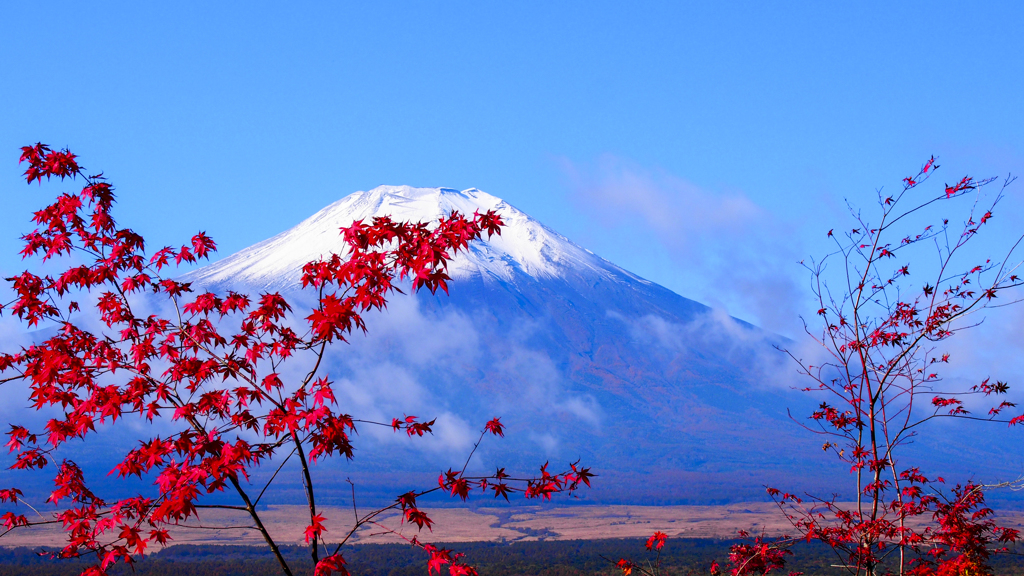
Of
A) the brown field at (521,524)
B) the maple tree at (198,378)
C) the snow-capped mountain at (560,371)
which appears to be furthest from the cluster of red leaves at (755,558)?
the snow-capped mountain at (560,371)

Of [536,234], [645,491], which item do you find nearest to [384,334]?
[536,234]

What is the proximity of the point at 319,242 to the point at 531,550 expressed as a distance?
125 meters

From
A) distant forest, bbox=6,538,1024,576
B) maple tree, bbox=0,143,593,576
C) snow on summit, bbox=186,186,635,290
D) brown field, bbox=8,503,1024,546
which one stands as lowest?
brown field, bbox=8,503,1024,546

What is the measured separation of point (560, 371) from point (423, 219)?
4317cm

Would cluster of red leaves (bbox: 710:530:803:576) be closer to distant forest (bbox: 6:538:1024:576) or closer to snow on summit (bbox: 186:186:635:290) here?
distant forest (bbox: 6:538:1024:576)

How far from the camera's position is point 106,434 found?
111438 millimetres

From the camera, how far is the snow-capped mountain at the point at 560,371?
107250 mm

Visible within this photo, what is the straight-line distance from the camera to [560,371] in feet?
437

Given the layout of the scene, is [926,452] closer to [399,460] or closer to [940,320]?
[399,460]

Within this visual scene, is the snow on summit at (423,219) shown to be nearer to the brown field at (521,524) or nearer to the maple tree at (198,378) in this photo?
the brown field at (521,524)

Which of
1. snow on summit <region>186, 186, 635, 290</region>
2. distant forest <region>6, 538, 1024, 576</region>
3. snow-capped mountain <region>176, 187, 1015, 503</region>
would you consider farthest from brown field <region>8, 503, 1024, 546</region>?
snow on summit <region>186, 186, 635, 290</region>

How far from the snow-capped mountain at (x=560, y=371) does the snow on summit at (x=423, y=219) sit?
0.47m

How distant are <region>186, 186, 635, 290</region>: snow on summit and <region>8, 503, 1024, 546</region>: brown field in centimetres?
6829

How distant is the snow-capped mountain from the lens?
107m
